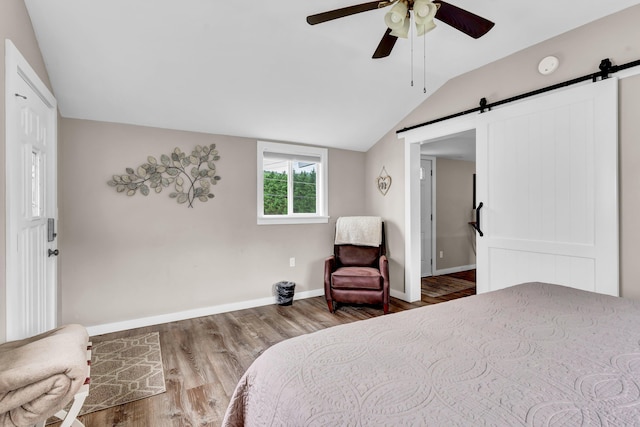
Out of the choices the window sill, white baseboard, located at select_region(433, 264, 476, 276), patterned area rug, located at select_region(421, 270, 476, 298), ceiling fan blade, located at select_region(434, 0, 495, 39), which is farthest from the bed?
white baseboard, located at select_region(433, 264, 476, 276)

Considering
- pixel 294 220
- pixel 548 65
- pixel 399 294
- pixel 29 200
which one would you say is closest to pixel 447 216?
pixel 399 294

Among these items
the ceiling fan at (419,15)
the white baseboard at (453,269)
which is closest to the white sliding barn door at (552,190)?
the ceiling fan at (419,15)

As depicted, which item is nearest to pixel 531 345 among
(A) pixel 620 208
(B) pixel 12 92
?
(A) pixel 620 208

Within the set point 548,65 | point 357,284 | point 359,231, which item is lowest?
point 357,284

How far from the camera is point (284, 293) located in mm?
3764

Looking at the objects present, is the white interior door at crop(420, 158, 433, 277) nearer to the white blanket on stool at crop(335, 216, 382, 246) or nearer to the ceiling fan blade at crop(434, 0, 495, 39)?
the white blanket on stool at crop(335, 216, 382, 246)

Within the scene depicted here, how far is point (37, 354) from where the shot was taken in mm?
1306

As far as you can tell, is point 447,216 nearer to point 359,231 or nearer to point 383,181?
point 383,181

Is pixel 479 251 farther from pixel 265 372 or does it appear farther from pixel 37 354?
pixel 37 354

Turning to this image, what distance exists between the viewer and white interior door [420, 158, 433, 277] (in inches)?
210

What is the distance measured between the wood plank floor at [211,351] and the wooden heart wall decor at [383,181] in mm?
1421

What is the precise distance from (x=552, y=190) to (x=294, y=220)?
265 cm

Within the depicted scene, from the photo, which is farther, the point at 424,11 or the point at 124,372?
the point at 124,372

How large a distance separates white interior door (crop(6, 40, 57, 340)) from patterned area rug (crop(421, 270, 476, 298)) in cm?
400
